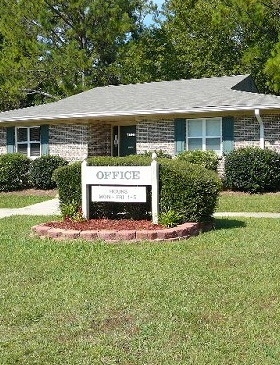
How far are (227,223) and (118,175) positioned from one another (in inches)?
95.1

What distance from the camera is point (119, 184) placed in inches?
357

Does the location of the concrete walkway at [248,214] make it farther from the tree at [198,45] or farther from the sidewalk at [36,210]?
the tree at [198,45]

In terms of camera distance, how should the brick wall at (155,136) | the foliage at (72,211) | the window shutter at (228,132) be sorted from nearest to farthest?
the foliage at (72,211)
the window shutter at (228,132)
the brick wall at (155,136)

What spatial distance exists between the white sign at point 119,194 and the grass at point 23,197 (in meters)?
5.66

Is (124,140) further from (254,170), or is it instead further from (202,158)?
(254,170)

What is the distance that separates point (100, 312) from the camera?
195 inches

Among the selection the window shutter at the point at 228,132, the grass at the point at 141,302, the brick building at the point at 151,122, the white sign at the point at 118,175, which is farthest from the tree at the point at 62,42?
the grass at the point at 141,302

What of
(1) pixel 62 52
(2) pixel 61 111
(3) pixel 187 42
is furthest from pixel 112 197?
(3) pixel 187 42

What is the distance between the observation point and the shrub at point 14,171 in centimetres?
1820

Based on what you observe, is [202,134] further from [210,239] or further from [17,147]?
[210,239]

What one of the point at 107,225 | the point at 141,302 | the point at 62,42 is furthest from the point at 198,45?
the point at 141,302

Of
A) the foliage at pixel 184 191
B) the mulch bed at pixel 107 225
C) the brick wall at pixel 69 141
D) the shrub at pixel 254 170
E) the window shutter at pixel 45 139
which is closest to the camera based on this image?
the mulch bed at pixel 107 225

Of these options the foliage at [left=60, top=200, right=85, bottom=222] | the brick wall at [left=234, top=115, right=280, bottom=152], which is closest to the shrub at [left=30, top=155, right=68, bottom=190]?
the brick wall at [left=234, top=115, right=280, bottom=152]

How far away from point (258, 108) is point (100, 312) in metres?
11.5
